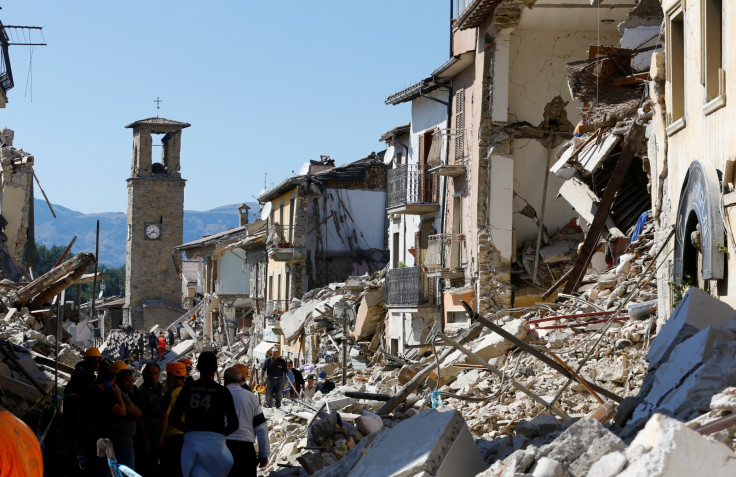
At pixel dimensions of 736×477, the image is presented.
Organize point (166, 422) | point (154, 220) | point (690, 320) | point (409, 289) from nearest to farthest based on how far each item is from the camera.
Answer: point (166, 422)
point (690, 320)
point (409, 289)
point (154, 220)

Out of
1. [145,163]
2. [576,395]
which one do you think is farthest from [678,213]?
[145,163]

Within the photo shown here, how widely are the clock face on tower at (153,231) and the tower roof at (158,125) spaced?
6.73 m

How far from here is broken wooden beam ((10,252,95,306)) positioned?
20844 mm

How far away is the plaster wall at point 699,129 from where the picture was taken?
468 inches

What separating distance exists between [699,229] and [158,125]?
6833 centimetres

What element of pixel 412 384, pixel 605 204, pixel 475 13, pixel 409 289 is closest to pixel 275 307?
pixel 409 289

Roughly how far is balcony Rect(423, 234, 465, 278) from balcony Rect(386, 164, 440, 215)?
1.89m

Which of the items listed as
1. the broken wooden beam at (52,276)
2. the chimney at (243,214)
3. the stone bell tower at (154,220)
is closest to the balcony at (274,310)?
the broken wooden beam at (52,276)

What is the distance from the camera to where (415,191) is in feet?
105

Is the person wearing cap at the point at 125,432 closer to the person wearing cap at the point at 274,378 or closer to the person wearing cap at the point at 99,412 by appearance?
the person wearing cap at the point at 99,412

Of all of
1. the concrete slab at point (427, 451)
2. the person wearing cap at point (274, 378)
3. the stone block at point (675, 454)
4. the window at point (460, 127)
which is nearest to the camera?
the stone block at point (675, 454)

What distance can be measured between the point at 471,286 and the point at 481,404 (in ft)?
38.7

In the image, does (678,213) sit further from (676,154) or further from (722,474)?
(722,474)

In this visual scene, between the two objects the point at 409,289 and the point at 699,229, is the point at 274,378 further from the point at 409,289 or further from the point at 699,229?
the point at 699,229
